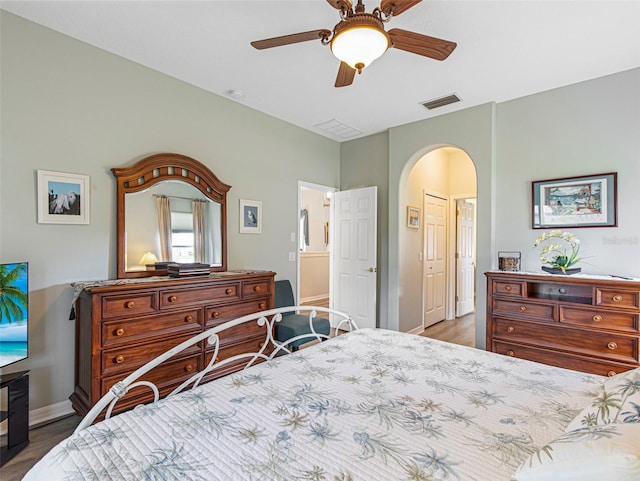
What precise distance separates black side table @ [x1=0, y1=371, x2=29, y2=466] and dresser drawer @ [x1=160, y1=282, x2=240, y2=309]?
884mm

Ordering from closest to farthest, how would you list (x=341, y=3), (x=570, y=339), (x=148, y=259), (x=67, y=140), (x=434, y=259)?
(x=341, y=3), (x=67, y=140), (x=570, y=339), (x=148, y=259), (x=434, y=259)

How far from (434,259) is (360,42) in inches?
157

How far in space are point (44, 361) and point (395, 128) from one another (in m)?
4.25

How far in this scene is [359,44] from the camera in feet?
5.47

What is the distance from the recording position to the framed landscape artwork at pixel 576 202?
2.86 meters

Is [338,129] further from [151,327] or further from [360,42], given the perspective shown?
[151,327]

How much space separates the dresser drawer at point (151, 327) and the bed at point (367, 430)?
117 centimetres

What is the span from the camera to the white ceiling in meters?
2.11

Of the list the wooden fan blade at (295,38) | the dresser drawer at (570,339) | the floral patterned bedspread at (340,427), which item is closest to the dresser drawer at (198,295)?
the floral patterned bedspread at (340,427)

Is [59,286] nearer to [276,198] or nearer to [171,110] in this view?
[171,110]

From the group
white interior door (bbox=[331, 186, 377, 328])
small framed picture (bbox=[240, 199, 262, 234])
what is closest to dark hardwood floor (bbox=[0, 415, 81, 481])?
small framed picture (bbox=[240, 199, 262, 234])

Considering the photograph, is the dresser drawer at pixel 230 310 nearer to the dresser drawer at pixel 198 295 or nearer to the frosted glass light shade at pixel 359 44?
the dresser drawer at pixel 198 295

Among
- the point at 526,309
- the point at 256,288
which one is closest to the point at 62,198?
the point at 256,288

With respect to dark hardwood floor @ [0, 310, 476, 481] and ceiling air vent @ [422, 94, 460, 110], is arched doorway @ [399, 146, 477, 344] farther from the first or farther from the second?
dark hardwood floor @ [0, 310, 476, 481]
